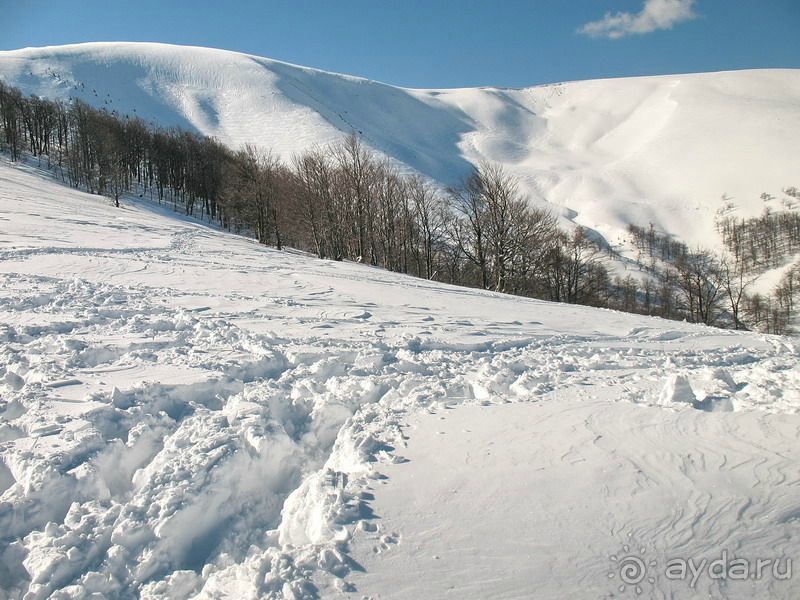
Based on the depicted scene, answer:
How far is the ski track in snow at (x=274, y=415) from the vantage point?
10.1 feet

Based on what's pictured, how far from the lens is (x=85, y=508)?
11.1 ft

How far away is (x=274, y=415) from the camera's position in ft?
16.1

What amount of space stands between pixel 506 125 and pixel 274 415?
204002 mm

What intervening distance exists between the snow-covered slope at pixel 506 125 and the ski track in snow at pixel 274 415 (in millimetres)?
91831

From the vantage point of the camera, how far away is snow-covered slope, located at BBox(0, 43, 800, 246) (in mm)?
107312

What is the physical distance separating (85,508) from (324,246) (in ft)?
99.3

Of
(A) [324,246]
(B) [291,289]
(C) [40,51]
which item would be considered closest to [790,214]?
(A) [324,246]

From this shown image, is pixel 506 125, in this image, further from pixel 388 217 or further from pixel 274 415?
pixel 274 415
